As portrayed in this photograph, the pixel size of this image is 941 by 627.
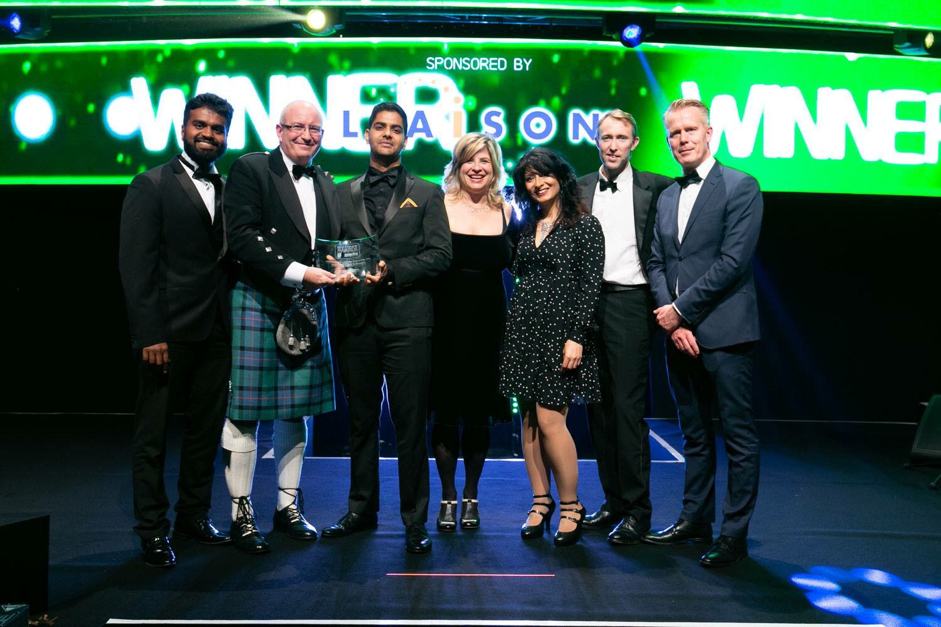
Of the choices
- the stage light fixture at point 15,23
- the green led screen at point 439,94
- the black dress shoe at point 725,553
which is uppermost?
the stage light fixture at point 15,23

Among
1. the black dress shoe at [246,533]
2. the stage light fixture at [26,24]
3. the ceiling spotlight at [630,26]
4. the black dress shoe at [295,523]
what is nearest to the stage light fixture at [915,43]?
the ceiling spotlight at [630,26]

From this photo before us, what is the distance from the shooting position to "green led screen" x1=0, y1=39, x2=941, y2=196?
5.56m

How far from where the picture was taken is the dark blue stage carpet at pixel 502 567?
7.98ft

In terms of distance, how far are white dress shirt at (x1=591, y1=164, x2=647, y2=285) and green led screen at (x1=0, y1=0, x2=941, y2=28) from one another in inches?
100

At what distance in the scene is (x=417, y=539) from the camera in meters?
2.98

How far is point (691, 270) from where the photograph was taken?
3.04 meters

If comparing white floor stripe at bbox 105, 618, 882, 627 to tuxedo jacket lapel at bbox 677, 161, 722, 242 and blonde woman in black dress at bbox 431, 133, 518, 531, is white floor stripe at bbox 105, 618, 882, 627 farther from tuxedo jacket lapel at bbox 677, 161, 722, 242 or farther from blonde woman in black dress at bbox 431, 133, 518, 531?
tuxedo jacket lapel at bbox 677, 161, 722, 242

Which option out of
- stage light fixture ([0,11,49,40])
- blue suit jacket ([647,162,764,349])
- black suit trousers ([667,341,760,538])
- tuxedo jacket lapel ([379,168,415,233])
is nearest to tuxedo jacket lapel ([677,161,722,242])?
blue suit jacket ([647,162,764,349])

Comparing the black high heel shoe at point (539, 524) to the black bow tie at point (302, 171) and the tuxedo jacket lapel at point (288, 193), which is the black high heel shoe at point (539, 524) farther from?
the black bow tie at point (302, 171)

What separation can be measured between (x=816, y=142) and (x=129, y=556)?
4.92m

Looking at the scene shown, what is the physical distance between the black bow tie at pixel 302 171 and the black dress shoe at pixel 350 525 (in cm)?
132

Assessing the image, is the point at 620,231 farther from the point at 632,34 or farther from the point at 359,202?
the point at 632,34

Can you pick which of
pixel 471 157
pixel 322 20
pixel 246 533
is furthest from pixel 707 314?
pixel 322 20

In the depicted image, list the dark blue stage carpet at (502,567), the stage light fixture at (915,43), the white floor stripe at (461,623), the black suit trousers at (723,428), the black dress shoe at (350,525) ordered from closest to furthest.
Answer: the white floor stripe at (461,623) → the dark blue stage carpet at (502,567) → the black suit trousers at (723,428) → the black dress shoe at (350,525) → the stage light fixture at (915,43)
